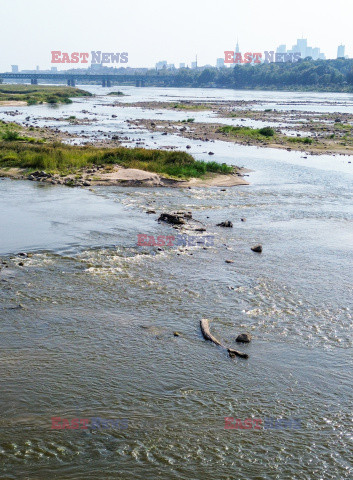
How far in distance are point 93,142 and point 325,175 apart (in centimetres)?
2238

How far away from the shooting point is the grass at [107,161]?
115 feet

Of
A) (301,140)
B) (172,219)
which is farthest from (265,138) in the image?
(172,219)

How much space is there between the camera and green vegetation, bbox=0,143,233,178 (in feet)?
115

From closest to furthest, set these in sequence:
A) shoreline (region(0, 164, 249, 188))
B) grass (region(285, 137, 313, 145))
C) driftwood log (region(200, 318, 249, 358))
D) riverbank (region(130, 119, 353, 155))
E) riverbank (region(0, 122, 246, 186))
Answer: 1. driftwood log (region(200, 318, 249, 358))
2. shoreline (region(0, 164, 249, 188))
3. riverbank (region(0, 122, 246, 186))
4. riverbank (region(130, 119, 353, 155))
5. grass (region(285, 137, 313, 145))

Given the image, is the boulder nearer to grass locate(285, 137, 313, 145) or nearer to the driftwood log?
the driftwood log

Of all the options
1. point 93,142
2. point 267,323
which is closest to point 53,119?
point 93,142

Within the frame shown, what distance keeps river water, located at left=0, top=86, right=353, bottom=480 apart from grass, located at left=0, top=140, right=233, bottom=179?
34.9 feet

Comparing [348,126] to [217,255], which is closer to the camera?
[217,255]

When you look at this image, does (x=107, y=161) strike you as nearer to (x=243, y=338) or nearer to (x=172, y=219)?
(x=172, y=219)

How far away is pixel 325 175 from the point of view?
126ft

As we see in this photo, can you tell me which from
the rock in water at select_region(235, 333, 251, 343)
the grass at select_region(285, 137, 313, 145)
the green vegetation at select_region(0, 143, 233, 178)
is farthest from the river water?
the grass at select_region(285, 137, 313, 145)

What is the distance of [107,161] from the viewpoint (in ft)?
120

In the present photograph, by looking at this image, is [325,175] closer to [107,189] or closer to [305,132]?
[107,189]

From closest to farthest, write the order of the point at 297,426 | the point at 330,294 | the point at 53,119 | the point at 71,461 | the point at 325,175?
the point at 71,461 → the point at 297,426 → the point at 330,294 → the point at 325,175 → the point at 53,119
